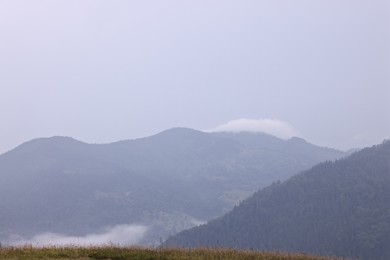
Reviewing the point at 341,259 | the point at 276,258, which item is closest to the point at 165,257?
the point at 276,258

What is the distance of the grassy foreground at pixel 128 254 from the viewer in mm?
22470

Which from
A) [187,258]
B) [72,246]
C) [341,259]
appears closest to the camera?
[187,258]

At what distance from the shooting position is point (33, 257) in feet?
72.7

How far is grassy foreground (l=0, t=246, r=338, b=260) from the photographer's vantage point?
885 inches

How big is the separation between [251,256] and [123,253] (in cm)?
640

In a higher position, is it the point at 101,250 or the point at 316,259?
the point at 101,250

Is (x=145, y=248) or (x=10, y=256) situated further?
(x=145, y=248)

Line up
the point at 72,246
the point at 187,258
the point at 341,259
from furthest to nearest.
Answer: the point at 72,246 → the point at 341,259 → the point at 187,258

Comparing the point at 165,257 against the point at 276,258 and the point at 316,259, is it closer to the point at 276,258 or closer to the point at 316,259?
the point at 276,258

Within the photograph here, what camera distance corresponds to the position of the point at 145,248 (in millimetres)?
25344

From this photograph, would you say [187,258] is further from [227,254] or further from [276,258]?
[276,258]

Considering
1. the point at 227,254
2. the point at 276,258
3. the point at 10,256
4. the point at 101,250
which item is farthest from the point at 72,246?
the point at 276,258

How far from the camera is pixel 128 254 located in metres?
23.9

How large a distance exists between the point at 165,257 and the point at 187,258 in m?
1.52
